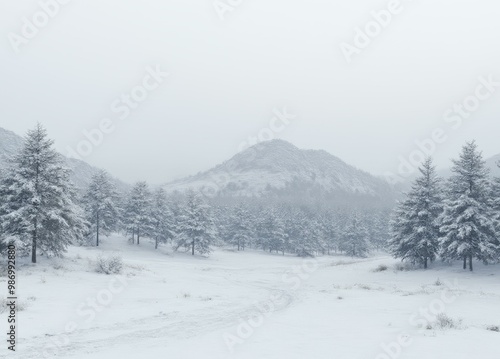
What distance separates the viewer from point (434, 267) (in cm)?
3594

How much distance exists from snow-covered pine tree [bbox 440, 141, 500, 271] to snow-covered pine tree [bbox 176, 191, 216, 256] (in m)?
37.7

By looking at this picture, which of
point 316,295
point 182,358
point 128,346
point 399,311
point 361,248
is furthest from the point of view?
point 361,248

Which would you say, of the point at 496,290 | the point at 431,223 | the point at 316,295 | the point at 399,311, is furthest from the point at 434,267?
the point at 399,311

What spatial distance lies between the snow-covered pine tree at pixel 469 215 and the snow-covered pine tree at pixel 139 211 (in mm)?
44453

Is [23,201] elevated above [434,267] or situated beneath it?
elevated above

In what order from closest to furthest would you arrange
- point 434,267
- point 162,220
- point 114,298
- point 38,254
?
1. point 114,298
2. point 38,254
3. point 434,267
4. point 162,220

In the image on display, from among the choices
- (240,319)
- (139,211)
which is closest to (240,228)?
(139,211)

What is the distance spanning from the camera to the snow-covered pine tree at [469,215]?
102 feet

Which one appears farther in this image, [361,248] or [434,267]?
[361,248]

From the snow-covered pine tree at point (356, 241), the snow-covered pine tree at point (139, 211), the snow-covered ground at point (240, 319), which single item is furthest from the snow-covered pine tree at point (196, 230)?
the snow-covered pine tree at point (356, 241)

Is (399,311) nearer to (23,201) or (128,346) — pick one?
(128,346)

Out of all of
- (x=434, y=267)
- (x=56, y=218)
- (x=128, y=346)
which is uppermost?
(x=56, y=218)

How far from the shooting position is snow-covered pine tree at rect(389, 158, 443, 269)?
35406mm

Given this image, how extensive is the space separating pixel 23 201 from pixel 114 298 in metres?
15.8
